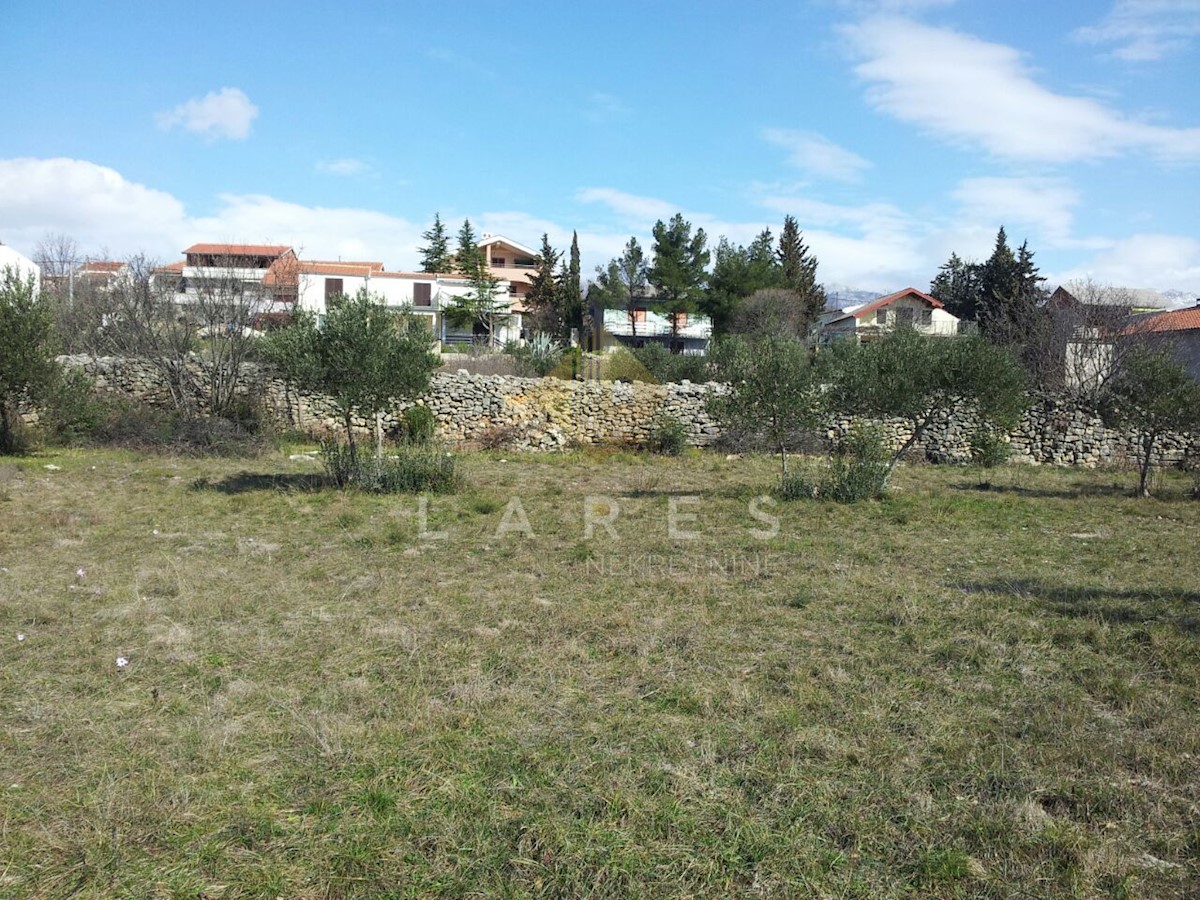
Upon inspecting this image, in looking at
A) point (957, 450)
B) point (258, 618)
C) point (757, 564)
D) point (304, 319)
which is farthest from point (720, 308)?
point (258, 618)

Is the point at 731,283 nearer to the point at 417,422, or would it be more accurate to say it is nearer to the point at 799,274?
Answer: the point at 799,274

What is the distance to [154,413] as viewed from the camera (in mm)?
18344

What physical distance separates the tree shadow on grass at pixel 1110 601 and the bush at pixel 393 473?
311 inches

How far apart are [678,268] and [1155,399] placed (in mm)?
34621

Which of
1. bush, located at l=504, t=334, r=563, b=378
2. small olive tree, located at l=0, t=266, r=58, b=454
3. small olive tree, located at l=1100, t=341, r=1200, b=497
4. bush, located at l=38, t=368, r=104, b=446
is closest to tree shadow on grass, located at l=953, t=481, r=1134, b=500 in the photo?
small olive tree, located at l=1100, t=341, r=1200, b=497

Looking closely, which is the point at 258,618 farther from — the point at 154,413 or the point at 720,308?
the point at 720,308

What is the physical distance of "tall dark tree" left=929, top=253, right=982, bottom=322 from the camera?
46.1 metres

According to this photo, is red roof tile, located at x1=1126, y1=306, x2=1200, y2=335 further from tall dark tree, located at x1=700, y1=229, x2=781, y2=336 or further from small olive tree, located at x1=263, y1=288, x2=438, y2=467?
small olive tree, located at x1=263, y1=288, x2=438, y2=467

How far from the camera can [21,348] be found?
1505cm

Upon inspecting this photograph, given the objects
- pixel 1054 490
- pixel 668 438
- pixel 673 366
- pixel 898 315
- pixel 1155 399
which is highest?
pixel 898 315

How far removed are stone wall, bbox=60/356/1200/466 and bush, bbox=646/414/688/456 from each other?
1.21 ft

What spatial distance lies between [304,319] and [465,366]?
44.1ft

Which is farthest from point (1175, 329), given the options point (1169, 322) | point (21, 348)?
point (21, 348)

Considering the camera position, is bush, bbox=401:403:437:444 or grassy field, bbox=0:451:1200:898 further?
bush, bbox=401:403:437:444
